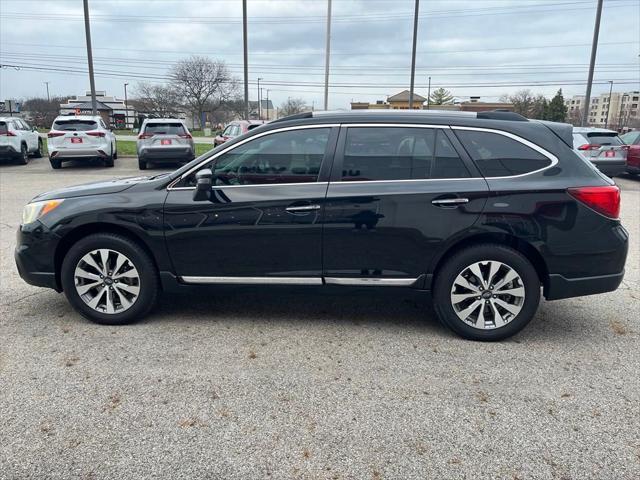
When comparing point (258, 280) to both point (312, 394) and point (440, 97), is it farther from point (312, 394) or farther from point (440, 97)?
point (440, 97)

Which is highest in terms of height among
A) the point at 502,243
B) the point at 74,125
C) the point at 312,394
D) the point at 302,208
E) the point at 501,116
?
the point at 501,116

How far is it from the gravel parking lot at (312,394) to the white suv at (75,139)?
12557mm

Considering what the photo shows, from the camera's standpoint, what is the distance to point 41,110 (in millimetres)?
65875

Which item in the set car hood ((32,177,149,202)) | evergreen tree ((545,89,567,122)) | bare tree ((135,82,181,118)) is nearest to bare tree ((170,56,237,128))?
bare tree ((135,82,181,118))

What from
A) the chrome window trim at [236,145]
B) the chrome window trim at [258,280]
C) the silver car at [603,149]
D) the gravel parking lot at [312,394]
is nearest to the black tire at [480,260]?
the gravel parking lot at [312,394]

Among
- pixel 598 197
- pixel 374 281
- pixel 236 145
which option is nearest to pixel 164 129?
pixel 236 145

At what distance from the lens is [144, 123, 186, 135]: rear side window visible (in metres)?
16.7

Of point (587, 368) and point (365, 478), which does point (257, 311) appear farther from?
point (587, 368)

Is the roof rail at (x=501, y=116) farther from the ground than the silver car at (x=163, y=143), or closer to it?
farther from the ground

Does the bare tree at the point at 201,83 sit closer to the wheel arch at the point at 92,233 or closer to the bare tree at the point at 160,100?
the bare tree at the point at 160,100

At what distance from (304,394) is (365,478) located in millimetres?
831

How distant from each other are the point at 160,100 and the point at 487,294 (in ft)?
221

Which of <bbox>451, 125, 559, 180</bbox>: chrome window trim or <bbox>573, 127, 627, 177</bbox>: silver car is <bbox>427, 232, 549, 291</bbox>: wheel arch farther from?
<bbox>573, 127, 627, 177</bbox>: silver car

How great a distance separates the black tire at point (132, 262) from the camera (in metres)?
4.11
